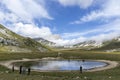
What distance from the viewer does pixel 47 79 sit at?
38.9 metres

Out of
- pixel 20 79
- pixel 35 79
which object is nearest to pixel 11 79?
pixel 20 79

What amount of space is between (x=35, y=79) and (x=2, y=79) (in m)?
6.41

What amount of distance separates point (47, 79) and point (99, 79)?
10068 mm

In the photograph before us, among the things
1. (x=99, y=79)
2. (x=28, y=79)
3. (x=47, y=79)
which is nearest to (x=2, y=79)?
(x=28, y=79)

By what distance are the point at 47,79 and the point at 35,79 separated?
88.1 inches

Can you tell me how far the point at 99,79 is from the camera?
4022 cm

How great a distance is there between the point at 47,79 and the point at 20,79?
514 centimetres

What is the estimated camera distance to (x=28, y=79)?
3894cm

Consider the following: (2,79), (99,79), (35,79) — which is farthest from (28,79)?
(99,79)

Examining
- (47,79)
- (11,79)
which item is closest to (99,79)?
(47,79)

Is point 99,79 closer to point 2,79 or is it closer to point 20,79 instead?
point 20,79

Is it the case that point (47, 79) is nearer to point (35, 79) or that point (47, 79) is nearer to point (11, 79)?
point (35, 79)

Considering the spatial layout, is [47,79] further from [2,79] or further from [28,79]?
[2,79]

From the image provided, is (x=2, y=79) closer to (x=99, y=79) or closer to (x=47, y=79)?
(x=47, y=79)
